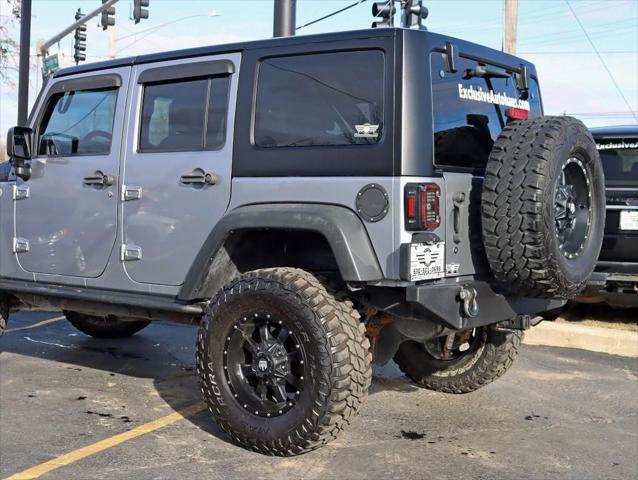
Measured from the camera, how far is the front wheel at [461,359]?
4.97 meters

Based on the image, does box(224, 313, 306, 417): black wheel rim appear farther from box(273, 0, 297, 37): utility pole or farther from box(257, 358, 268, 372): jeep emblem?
box(273, 0, 297, 37): utility pole

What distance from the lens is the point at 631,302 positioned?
7141 mm

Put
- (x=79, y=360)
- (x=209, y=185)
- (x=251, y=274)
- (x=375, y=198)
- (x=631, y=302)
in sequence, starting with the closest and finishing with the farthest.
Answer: (x=375, y=198) < (x=251, y=274) < (x=209, y=185) < (x=79, y=360) < (x=631, y=302)

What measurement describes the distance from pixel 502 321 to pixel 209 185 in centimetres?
179

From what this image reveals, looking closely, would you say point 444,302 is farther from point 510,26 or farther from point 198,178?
point 510,26

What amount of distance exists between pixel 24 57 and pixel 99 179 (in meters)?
12.3

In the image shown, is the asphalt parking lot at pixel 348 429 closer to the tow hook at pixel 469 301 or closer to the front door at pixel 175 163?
the tow hook at pixel 469 301

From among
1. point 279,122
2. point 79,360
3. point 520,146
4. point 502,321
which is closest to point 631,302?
point 502,321

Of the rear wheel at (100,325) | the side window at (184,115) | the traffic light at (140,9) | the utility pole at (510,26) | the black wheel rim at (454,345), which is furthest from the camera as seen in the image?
the traffic light at (140,9)

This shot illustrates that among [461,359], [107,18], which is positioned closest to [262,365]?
[461,359]

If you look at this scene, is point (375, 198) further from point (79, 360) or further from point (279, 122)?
point (79, 360)

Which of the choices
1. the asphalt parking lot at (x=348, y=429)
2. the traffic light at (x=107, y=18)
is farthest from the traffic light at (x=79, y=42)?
the asphalt parking lot at (x=348, y=429)

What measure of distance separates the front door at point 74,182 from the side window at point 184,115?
220 millimetres

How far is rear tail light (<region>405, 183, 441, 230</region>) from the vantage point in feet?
12.1
